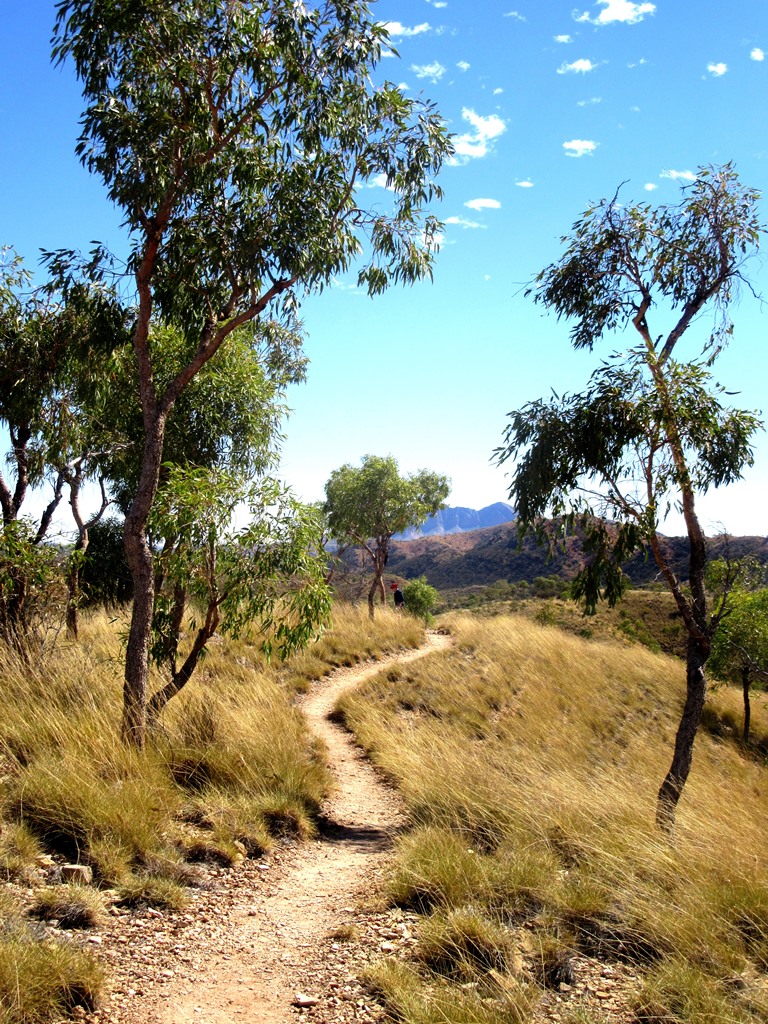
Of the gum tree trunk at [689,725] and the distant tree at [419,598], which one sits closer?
the gum tree trunk at [689,725]

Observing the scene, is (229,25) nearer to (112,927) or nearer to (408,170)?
(408,170)

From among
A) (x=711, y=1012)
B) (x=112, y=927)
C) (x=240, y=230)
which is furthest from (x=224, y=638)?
(x=711, y=1012)

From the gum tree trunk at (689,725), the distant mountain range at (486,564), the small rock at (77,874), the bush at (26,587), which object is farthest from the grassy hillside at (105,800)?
the distant mountain range at (486,564)

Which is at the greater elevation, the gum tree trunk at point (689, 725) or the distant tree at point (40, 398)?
the distant tree at point (40, 398)

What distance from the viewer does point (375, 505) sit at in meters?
29.1

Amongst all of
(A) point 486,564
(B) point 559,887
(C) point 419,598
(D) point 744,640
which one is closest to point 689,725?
(B) point 559,887

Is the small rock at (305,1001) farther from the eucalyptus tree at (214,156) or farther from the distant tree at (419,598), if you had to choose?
the distant tree at (419,598)

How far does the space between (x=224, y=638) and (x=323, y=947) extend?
1218cm

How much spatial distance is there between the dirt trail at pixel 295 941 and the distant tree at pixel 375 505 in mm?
21428

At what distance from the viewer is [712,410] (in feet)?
22.9

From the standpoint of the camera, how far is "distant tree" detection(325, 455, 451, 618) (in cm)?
2897

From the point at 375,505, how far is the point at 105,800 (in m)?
23.9

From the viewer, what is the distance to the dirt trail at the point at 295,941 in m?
3.83

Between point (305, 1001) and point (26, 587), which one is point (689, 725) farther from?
point (26, 587)
